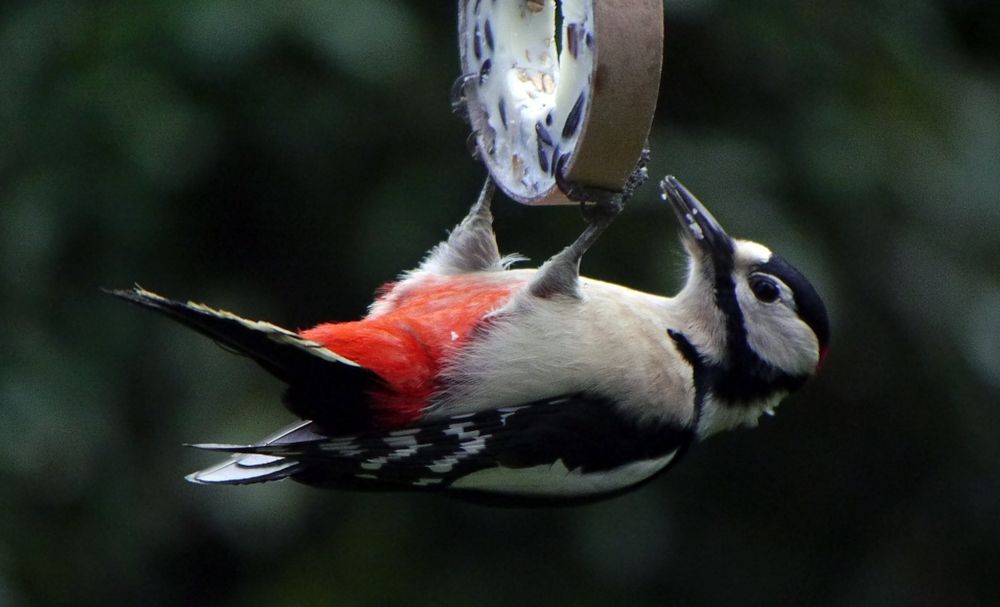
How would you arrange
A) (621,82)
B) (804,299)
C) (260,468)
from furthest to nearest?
(804,299)
(260,468)
(621,82)

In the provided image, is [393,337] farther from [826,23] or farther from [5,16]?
[826,23]

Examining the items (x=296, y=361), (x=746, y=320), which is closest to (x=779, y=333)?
(x=746, y=320)

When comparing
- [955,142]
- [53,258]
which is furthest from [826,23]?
[53,258]

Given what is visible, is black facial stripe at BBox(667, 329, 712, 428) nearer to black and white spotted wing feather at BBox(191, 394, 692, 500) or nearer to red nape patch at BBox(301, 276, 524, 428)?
black and white spotted wing feather at BBox(191, 394, 692, 500)

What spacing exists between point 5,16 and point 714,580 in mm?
2981

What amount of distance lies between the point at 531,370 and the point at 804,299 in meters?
0.62

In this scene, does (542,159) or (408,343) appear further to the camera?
(408,343)

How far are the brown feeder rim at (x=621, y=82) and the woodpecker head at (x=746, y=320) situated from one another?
2.31ft

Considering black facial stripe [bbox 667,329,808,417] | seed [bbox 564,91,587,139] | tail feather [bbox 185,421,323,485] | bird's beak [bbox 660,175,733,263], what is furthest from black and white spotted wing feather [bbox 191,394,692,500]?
seed [bbox 564,91,587,139]

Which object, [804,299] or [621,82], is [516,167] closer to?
[621,82]

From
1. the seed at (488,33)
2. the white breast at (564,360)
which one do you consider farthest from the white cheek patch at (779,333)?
the seed at (488,33)

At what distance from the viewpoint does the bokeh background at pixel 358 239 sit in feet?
13.5

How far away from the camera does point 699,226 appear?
124 inches

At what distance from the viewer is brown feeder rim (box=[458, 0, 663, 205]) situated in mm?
2338
